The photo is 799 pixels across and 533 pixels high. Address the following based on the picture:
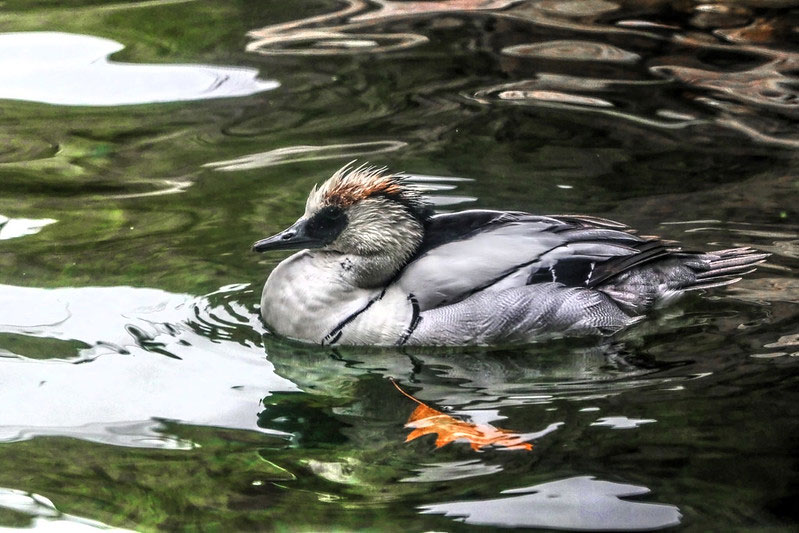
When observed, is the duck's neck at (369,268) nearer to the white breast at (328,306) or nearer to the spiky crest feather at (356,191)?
the white breast at (328,306)

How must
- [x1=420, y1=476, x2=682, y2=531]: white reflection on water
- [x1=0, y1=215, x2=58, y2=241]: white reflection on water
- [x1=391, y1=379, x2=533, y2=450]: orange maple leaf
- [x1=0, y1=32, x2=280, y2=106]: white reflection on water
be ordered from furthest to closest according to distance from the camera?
1. [x1=0, y1=32, x2=280, y2=106]: white reflection on water
2. [x1=0, y1=215, x2=58, y2=241]: white reflection on water
3. [x1=391, y1=379, x2=533, y2=450]: orange maple leaf
4. [x1=420, y1=476, x2=682, y2=531]: white reflection on water

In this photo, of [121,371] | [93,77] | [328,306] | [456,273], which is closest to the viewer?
[121,371]

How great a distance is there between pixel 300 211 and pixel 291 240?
1389 millimetres

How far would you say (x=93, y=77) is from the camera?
31.2ft

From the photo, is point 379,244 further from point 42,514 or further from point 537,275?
point 42,514

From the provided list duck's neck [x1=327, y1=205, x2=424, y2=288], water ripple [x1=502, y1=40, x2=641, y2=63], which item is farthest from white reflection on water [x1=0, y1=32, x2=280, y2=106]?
duck's neck [x1=327, y1=205, x2=424, y2=288]

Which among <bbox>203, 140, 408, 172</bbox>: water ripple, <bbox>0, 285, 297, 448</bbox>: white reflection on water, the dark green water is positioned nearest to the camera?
the dark green water

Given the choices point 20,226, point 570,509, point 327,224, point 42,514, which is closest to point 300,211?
point 327,224

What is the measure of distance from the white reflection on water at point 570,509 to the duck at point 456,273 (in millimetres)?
1498

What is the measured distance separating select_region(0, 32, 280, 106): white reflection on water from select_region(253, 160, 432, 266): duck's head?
341 centimetres

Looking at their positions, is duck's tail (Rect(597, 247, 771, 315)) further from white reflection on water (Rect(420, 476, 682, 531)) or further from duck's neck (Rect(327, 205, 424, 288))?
white reflection on water (Rect(420, 476, 682, 531))

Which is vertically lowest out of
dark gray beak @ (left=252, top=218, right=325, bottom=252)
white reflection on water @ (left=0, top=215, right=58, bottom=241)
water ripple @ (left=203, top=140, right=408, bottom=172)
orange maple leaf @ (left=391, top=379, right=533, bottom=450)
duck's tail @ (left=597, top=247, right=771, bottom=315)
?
orange maple leaf @ (left=391, top=379, right=533, bottom=450)

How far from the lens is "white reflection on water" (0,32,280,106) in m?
9.21

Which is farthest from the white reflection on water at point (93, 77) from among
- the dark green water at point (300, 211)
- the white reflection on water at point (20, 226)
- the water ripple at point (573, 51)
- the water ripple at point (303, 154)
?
the white reflection on water at point (20, 226)
